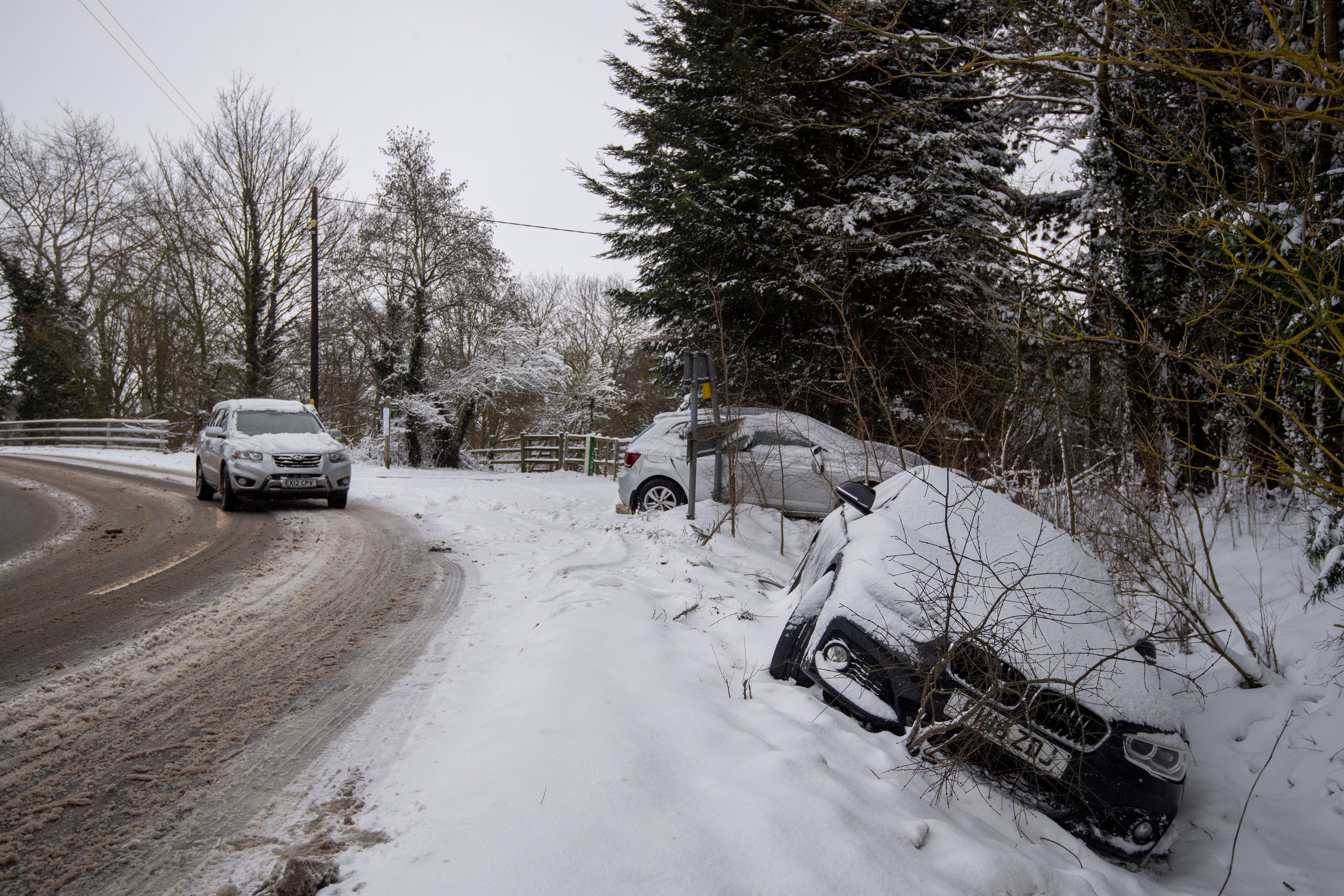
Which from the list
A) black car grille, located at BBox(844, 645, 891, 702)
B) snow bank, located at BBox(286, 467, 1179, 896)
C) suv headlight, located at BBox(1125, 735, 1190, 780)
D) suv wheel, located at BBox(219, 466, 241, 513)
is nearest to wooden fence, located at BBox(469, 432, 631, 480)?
suv wheel, located at BBox(219, 466, 241, 513)

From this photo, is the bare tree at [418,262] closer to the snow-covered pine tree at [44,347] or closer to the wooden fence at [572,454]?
the wooden fence at [572,454]

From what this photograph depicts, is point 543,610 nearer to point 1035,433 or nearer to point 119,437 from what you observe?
point 1035,433

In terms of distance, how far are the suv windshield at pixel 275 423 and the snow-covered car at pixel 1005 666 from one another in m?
9.60

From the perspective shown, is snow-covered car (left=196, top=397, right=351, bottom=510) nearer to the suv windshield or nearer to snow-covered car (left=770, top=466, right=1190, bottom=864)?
the suv windshield

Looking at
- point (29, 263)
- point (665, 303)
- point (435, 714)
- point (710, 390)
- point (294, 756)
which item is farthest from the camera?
point (29, 263)

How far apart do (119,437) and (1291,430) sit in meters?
30.0

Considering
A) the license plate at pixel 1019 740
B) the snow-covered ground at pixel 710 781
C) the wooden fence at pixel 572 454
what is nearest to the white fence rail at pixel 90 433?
the wooden fence at pixel 572 454

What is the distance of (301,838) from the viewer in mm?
2445

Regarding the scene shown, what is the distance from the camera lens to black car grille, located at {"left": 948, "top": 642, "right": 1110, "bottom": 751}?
292 centimetres

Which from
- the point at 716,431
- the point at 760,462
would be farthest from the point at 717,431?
the point at 760,462

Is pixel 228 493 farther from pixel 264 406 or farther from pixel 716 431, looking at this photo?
pixel 716 431

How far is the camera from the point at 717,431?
8703 millimetres

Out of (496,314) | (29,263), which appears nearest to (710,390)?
(496,314)

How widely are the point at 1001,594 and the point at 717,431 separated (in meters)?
5.68
